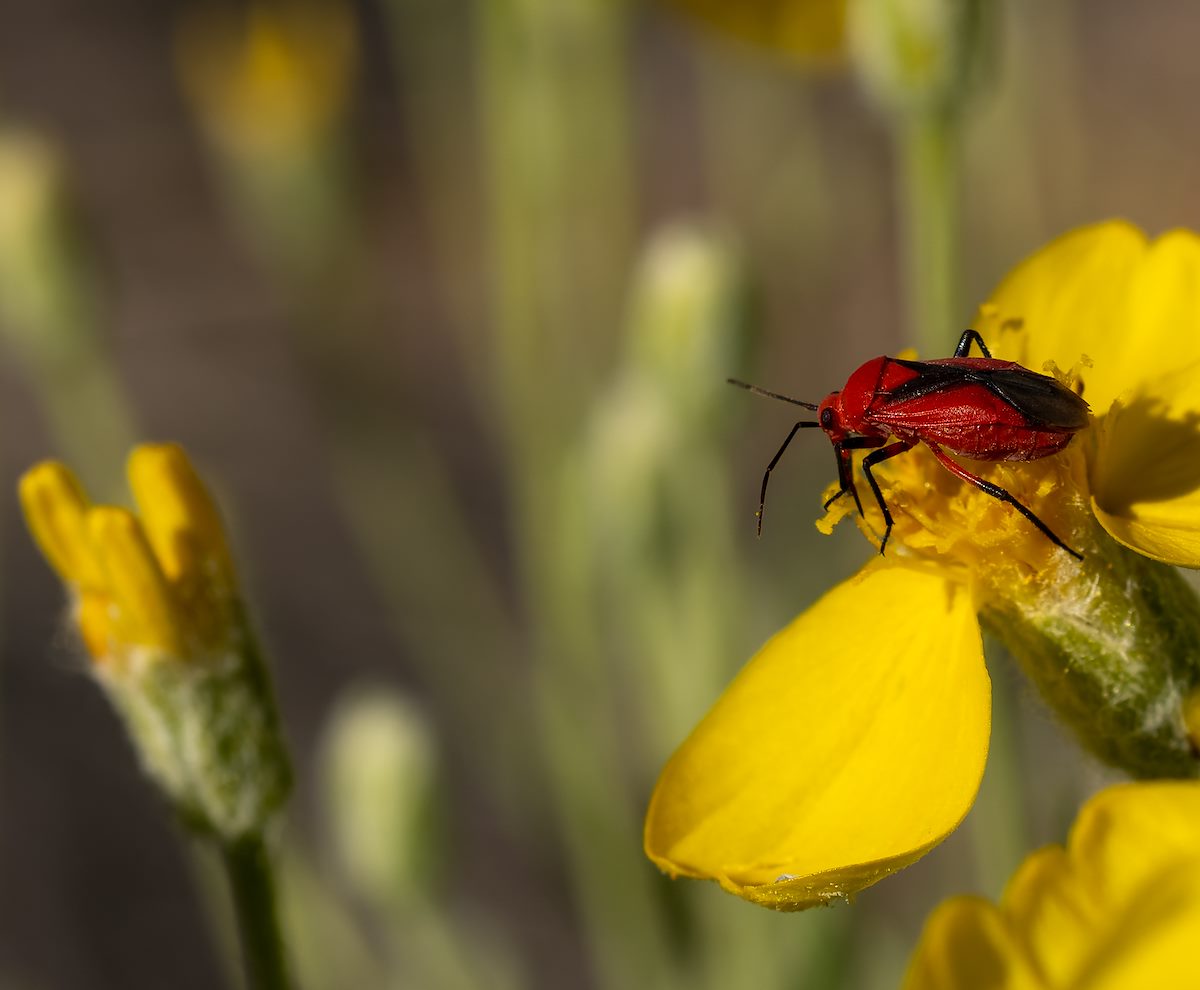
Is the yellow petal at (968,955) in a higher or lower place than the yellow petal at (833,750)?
higher

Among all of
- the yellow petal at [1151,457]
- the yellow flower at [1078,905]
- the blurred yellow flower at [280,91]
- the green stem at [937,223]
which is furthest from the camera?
the blurred yellow flower at [280,91]

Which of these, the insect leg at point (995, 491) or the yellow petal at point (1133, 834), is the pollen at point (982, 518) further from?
the yellow petal at point (1133, 834)

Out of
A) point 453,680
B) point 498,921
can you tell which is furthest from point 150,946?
point 453,680

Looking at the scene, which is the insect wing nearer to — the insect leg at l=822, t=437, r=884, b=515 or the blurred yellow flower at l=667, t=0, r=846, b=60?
the insect leg at l=822, t=437, r=884, b=515

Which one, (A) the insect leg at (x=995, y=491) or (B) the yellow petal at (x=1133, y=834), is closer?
(B) the yellow petal at (x=1133, y=834)

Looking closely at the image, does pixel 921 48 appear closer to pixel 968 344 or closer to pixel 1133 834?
pixel 968 344

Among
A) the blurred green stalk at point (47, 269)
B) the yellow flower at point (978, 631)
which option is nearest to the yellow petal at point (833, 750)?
the yellow flower at point (978, 631)

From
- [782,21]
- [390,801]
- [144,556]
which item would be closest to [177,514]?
[144,556]
